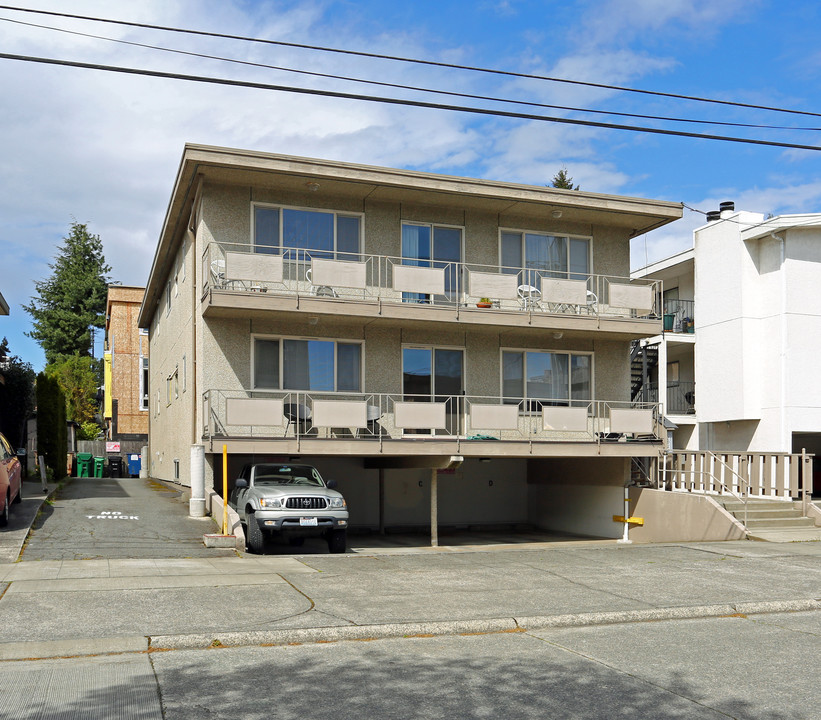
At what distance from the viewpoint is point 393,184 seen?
65.9 feet

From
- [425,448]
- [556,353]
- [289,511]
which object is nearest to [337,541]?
[289,511]

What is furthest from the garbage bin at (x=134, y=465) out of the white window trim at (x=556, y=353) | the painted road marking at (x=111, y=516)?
the white window trim at (x=556, y=353)

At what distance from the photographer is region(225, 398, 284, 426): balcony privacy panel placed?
1769cm

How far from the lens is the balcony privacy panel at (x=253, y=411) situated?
17688 mm

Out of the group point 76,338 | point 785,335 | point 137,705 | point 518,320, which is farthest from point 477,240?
point 76,338

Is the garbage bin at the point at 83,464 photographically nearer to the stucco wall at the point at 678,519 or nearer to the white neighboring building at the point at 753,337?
the white neighboring building at the point at 753,337

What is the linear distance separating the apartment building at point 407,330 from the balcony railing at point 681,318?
779 centimetres

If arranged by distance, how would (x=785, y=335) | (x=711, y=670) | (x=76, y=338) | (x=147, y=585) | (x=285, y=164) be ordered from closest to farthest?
(x=711, y=670), (x=147, y=585), (x=285, y=164), (x=785, y=335), (x=76, y=338)

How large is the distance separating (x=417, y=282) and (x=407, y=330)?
2127 mm

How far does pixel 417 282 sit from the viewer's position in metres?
19.6

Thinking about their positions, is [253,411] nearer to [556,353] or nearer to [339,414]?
[339,414]

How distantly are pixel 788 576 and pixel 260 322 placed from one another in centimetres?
1245

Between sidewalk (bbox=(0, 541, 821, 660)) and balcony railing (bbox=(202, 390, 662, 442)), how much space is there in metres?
4.38

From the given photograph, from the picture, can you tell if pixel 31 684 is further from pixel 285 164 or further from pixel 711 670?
pixel 285 164
